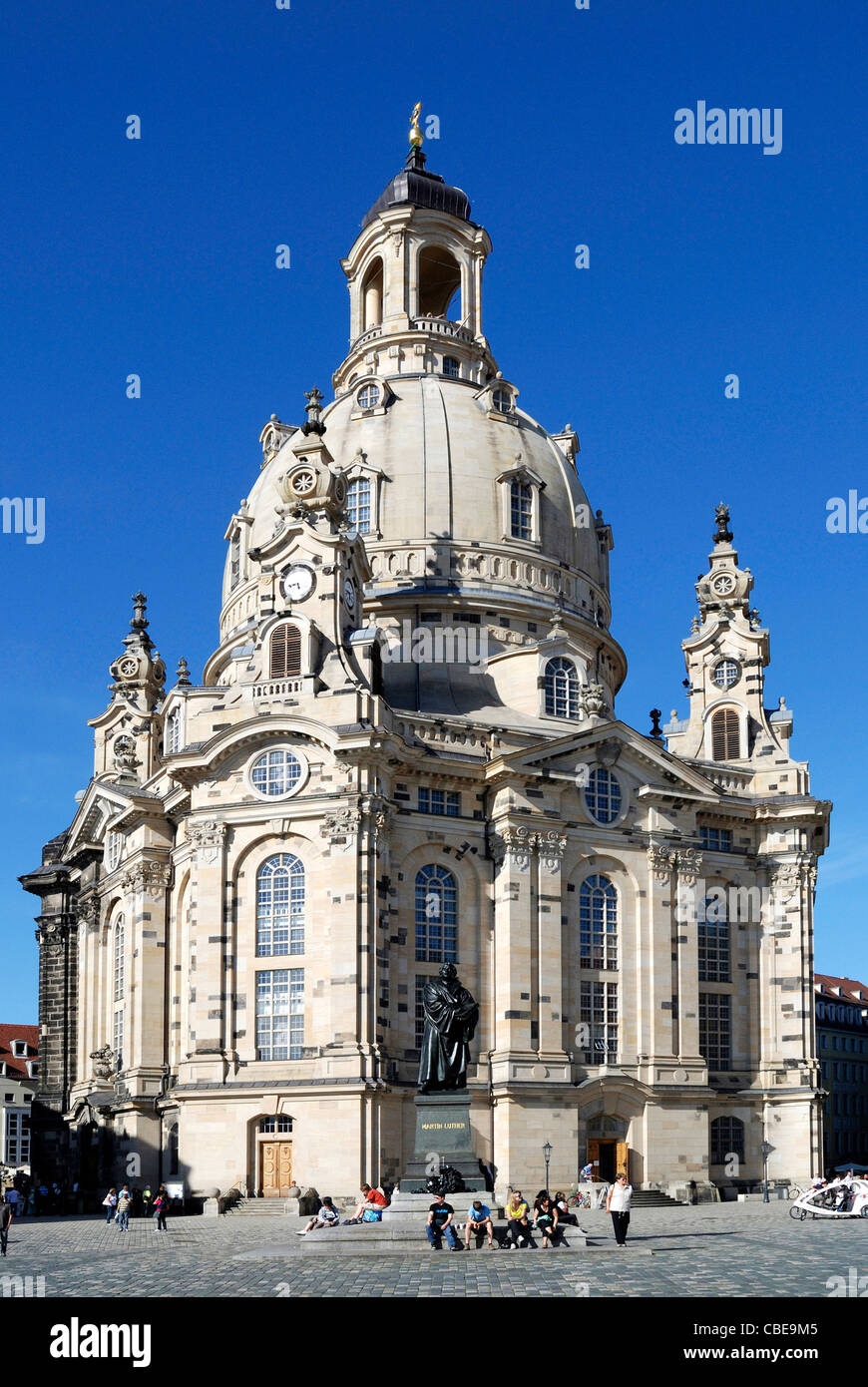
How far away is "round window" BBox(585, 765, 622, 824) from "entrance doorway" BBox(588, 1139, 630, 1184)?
14.3 metres

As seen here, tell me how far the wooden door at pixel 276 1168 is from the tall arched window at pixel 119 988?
50.1 ft

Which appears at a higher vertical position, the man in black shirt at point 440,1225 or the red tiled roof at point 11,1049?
the man in black shirt at point 440,1225

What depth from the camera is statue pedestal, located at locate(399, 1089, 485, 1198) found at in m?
44.6

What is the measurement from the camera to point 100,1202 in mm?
77750

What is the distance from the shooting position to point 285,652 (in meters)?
72.1

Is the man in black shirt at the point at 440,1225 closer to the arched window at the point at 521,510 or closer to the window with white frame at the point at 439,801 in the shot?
the window with white frame at the point at 439,801

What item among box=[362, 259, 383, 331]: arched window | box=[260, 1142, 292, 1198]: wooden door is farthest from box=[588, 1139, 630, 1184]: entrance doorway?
box=[362, 259, 383, 331]: arched window

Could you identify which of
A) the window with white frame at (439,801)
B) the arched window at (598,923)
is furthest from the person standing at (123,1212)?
the arched window at (598,923)

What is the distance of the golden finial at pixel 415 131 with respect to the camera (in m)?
105

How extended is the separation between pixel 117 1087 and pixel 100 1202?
5537mm

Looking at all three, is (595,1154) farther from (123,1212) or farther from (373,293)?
(373,293)
